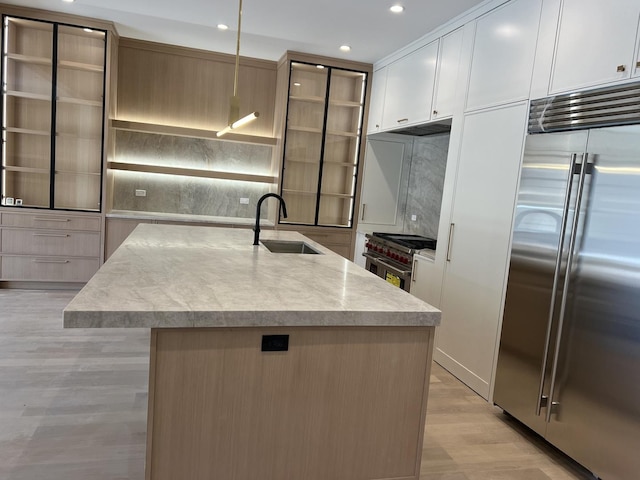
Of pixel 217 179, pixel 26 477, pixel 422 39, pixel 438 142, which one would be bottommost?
pixel 26 477

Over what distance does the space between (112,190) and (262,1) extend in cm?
272

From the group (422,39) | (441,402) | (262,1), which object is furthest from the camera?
(422,39)

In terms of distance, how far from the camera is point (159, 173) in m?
5.15

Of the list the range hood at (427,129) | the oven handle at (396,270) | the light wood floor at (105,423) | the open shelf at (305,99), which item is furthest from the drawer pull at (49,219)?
the range hood at (427,129)

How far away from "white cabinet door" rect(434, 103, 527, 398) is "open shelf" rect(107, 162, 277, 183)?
260 cm

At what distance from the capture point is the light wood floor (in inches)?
81.9

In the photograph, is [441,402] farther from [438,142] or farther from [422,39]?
[422,39]

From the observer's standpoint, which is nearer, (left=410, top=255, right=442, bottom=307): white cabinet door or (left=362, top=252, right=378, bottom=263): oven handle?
(left=410, top=255, right=442, bottom=307): white cabinet door

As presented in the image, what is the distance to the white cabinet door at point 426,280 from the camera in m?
3.62

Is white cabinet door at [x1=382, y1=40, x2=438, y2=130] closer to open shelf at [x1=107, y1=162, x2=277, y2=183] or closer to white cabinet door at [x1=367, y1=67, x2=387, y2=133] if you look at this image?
white cabinet door at [x1=367, y1=67, x2=387, y2=133]

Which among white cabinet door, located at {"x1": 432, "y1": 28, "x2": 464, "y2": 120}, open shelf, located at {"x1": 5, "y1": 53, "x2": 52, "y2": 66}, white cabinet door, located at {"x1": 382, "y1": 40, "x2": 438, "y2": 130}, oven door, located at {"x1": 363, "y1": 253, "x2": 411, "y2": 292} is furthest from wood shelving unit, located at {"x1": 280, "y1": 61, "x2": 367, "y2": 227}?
open shelf, located at {"x1": 5, "y1": 53, "x2": 52, "y2": 66}

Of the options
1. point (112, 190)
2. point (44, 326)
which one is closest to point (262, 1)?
point (112, 190)

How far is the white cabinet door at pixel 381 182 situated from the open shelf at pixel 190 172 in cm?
108

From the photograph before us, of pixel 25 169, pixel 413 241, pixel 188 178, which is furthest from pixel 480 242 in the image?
pixel 25 169
